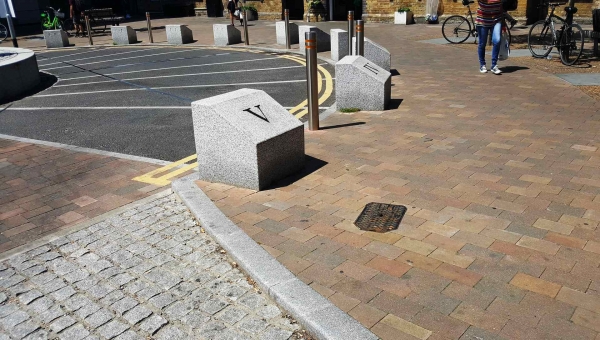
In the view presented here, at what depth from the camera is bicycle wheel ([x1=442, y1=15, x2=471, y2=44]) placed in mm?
16609

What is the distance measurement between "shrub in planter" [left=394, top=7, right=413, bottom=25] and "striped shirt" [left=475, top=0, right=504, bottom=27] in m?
13.6

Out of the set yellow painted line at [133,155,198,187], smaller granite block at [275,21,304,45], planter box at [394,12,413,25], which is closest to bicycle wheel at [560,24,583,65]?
yellow painted line at [133,155,198,187]

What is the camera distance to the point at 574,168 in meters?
5.55

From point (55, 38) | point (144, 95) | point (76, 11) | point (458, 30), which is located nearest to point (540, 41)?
point (458, 30)

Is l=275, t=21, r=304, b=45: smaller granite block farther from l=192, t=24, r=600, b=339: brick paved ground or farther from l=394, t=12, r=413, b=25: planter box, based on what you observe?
l=192, t=24, r=600, b=339: brick paved ground

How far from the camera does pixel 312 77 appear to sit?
711 centimetres

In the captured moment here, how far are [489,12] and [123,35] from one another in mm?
16260

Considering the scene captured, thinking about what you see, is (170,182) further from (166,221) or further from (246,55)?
(246,55)

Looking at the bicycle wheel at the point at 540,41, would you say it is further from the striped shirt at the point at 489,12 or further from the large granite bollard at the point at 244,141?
the large granite bollard at the point at 244,141

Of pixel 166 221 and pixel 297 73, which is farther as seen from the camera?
pixel 297 73

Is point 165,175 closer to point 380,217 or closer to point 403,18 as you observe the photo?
point 380,217

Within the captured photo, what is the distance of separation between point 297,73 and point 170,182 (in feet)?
24.3

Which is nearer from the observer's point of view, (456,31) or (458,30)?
(456,31)

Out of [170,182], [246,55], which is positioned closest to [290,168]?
[170,182]
